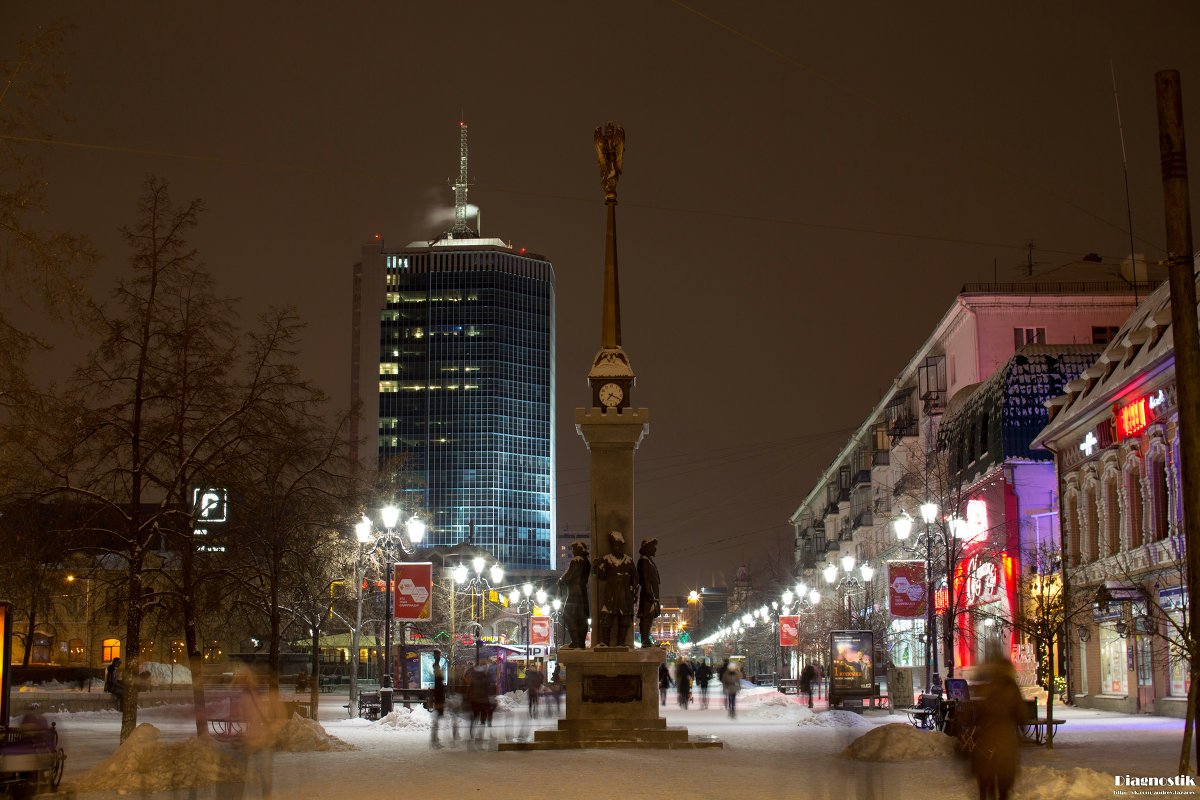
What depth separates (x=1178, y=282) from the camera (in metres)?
15.8

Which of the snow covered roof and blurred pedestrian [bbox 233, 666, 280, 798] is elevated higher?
the snow covered roof

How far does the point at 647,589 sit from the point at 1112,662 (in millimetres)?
23934

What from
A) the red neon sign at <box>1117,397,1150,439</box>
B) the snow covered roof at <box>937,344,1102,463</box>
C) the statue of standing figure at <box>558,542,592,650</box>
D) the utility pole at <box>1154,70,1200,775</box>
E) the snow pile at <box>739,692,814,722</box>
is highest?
the snow covered roof at <box>937,344,1102,463</box>

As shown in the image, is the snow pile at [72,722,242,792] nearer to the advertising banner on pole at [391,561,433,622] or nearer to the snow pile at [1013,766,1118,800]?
the snow pile at [1013,766,1118,800]

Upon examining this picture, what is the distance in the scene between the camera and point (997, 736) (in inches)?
485

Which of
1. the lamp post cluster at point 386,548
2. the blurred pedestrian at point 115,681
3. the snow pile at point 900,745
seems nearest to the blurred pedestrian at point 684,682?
the lamp post cluster at point 386,548

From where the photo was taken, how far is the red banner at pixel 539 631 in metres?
58.7

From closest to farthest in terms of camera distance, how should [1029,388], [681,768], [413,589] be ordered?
[681,768], [413,589], [1029,388]

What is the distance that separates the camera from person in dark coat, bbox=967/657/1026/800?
12.3 m

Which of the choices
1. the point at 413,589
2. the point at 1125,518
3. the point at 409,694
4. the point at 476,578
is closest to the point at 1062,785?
the point at 413,589

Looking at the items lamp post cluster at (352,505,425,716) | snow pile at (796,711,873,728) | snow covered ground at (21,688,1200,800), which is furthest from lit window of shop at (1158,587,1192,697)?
lamp post cluster at (352,505,425,716)

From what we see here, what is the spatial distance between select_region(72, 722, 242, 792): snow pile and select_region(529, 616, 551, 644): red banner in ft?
132

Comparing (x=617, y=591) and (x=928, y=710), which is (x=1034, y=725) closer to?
(x=928, y=710)

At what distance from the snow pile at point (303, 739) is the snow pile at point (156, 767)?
5.89 meters
